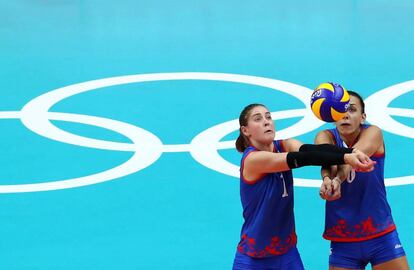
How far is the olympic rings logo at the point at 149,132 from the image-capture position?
36.5 feet

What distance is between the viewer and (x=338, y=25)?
16953 mm

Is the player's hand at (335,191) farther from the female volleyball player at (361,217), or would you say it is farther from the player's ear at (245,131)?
the player's ear at (245,131)

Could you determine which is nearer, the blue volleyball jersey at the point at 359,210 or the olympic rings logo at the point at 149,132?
the blue volleyball jersey at the point at 359,210

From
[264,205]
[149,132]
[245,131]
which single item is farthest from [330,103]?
[149,132]

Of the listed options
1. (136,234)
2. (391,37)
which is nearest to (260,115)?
(136,234)

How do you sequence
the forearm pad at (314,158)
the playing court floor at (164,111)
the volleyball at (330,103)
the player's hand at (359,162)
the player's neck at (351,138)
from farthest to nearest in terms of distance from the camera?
the playing court floor at (164,111) → the player's neck at (351,138) → the volleyball at (330,103) → the forearm pad at (314,158) → the player's hand at (359,162)

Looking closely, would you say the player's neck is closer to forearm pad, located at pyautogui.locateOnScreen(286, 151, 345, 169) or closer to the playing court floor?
forearm pad, located at pyautogui.locateOnScreen(286, 151, 345, 169)

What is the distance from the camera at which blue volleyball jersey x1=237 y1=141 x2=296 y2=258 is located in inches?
272

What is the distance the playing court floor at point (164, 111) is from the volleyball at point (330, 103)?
103 inches

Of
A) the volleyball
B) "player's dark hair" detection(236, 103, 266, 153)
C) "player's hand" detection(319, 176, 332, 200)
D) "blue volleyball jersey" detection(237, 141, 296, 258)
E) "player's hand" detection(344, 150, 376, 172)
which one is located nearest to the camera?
"player's hand" detection(344, 150, 376, 172)

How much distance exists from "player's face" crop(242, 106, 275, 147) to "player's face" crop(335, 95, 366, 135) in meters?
0.60

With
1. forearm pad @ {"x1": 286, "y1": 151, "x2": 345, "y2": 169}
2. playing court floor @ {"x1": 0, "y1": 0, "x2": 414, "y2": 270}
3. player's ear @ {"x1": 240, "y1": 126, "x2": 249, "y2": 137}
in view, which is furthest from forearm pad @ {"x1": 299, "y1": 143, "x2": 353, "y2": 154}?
playing court floor @ {"x1": 0, "y1": 0, "x2": 414, "y2": 270}

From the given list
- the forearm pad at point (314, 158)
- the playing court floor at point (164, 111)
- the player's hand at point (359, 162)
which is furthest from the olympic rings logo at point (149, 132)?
the player's hand at point (359, 162)

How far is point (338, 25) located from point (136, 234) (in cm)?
854
